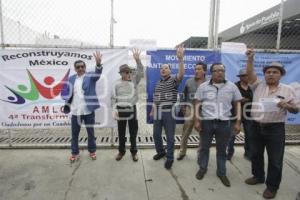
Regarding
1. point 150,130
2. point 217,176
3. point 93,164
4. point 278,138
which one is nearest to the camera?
point 278,138

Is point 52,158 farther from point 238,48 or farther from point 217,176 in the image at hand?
point 238,48

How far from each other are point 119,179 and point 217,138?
165 cm

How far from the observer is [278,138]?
10.9 feet

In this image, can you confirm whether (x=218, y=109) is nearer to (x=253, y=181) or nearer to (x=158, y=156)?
(x=253, y=181)

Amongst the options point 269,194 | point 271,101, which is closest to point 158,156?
point 269,194

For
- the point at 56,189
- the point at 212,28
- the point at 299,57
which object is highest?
the point at 212,28

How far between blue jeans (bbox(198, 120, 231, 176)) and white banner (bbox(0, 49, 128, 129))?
199 centimetres

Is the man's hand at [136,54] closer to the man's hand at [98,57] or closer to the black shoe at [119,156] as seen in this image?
the man's hand at [98,57]

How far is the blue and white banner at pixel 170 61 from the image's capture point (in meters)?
4.79

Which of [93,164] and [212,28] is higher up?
[212,28]

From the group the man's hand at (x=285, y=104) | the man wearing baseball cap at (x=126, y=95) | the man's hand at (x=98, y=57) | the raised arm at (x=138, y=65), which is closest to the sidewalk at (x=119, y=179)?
the man wearing baseball cap at (x=126, y=95)

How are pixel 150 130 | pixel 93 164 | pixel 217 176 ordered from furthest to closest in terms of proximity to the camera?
pixel 150 130
pixel 93 164
pixel 217 176

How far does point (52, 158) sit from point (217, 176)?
3015 millimetres

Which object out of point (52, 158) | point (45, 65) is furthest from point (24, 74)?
point (52, 158)
